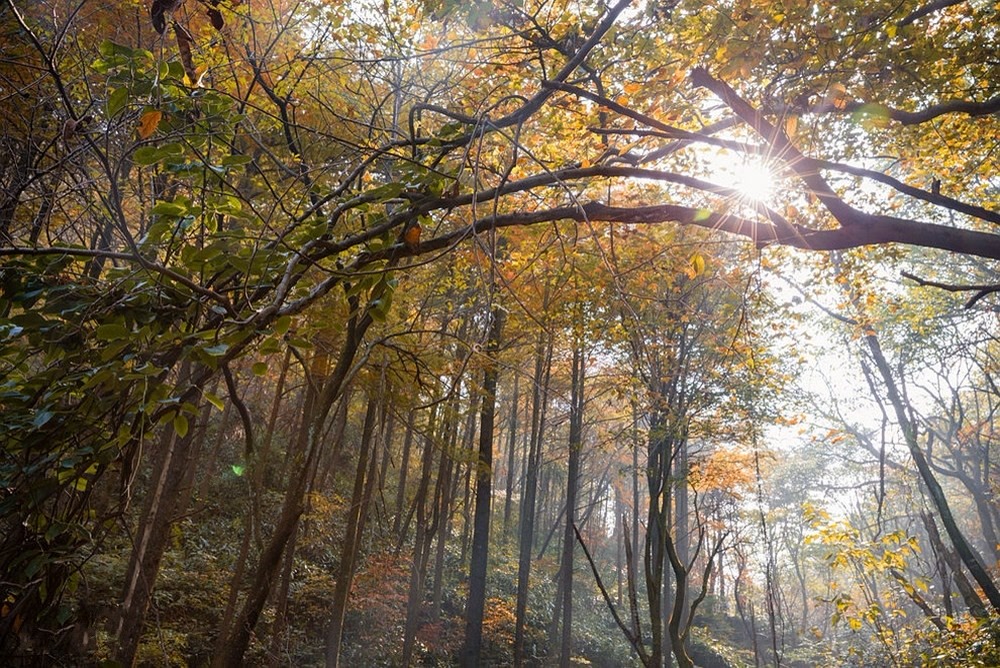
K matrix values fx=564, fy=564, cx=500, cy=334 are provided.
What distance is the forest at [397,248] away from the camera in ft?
4.30

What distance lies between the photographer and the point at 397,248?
180cm

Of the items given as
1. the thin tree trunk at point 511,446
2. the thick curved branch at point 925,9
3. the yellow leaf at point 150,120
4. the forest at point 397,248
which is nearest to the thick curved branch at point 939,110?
the forest at point 397,248

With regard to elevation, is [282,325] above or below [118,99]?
below

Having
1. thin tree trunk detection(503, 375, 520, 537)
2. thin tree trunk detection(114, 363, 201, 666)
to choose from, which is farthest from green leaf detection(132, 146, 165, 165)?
thin tree trunk detection(503, 375, 520, 537)

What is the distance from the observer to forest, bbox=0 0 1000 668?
1.31 metres

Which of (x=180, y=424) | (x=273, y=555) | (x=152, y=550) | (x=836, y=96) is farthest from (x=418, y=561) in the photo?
(x=180, y=424)

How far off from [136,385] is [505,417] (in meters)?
16.9

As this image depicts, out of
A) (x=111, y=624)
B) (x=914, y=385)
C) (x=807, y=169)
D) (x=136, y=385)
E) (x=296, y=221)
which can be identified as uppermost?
(x=914, y=385)

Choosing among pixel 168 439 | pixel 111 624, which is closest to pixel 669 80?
pixel 168 439

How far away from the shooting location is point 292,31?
4.60 m

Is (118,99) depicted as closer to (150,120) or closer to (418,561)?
(150,120)

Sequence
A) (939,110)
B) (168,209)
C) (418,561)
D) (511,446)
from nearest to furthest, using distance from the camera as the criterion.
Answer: (168,209), (939,110), (418,561), (511,446)

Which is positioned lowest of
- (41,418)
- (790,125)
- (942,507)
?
(41,418)

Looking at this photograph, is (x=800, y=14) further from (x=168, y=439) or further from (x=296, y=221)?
(x=168, y=439)
